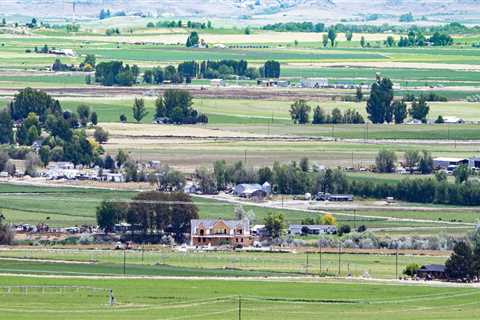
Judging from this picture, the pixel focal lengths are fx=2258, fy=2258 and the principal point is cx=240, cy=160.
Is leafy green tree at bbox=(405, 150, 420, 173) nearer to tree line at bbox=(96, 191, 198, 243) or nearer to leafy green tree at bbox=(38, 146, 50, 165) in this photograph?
leafy green tree at bbox=(38, 146, 50, 165)

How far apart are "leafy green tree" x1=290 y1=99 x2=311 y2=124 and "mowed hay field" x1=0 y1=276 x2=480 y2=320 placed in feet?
147

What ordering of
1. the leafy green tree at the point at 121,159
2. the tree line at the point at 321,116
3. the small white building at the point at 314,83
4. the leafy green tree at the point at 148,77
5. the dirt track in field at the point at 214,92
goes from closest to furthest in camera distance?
the leafy green tree at the point at 121,159 < the tree line at the point at 321,116 < the dirt track in field at the point at 214,92 < the leafy green tree at the point at 148,77 < the small white building at the point at 314,83

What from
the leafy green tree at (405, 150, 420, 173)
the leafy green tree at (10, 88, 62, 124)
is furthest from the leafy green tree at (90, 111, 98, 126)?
the leafy green tree at (405, 150, 420, 173)

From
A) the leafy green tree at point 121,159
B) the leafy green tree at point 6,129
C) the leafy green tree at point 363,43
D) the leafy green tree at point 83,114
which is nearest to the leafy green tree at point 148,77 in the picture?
the leafy green tree at point 83,114

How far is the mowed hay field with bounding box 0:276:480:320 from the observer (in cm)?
4762

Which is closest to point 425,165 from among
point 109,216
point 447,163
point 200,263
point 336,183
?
point 447,163

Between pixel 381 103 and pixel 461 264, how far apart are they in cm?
4298

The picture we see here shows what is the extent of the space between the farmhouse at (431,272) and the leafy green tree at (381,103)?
42.0m

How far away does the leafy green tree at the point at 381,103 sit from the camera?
3804 inches

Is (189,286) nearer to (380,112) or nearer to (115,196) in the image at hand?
(115,196)

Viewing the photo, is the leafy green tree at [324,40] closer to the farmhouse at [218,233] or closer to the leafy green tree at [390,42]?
the leafy green tree at [390,42]

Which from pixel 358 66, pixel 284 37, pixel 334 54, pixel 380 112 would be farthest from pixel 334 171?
pixel 284 37

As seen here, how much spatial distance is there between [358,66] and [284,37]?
3800 cm

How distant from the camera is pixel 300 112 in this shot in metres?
97.5
